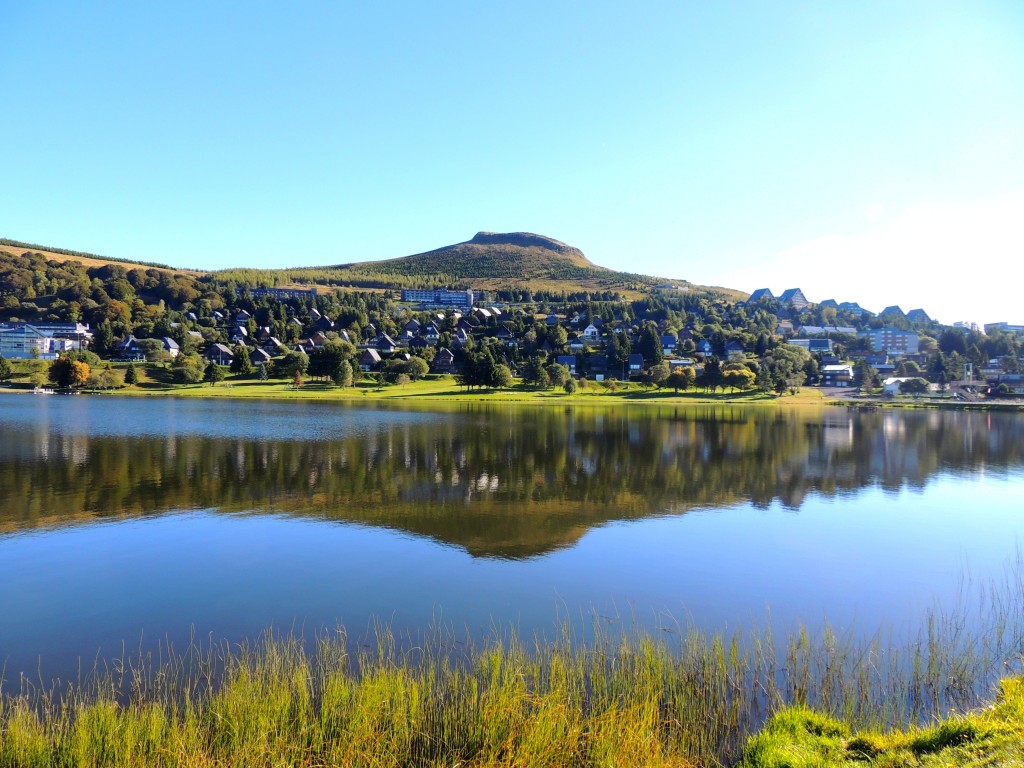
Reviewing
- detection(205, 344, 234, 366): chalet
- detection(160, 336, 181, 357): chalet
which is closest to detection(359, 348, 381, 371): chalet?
detection(205, 344, 234, 366): chalet

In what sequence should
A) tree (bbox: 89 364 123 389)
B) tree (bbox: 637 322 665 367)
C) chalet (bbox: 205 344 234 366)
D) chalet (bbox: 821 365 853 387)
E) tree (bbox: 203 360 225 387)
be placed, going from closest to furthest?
tree (bbox: 89 364 123 389)
tree (bbox: 203 360 225 387)
tree (bbox: 637 322 665 367)
chalet (bbox: 821 365 853 387)
chalet (bbox: 205 344 234 366)

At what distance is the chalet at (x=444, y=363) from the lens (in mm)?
116512

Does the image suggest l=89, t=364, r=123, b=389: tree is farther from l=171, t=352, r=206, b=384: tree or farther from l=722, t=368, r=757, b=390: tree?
l=722, t=368, r=757, b=390: tree

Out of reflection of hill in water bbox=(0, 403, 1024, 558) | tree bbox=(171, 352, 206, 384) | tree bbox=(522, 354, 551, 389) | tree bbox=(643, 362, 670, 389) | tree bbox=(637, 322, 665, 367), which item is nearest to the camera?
reflection of hill in water bbox=(0, 403, 1024, 558)

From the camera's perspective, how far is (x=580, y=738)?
762 centimetres

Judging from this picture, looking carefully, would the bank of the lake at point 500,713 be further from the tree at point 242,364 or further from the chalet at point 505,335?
the chalet at point 505,335

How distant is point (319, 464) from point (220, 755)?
2503cm

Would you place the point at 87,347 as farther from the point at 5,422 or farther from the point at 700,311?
the point at 700,311

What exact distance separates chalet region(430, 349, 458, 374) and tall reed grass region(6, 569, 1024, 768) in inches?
4164

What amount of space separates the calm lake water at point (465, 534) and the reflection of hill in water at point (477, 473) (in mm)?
175

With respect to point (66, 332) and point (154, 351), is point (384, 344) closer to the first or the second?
point (154, 351)

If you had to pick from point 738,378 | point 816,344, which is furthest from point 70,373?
point 816,344

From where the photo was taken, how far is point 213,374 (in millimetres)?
98562

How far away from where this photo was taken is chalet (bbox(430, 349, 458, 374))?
382ft
